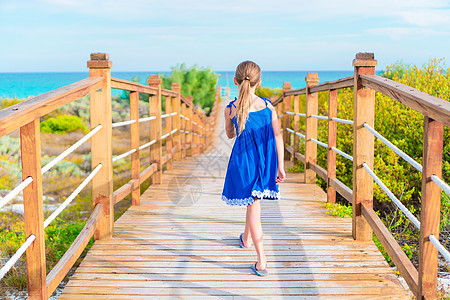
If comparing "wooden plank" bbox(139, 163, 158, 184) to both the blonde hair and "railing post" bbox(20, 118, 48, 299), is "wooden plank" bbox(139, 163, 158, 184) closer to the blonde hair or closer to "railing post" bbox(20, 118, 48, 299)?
the blonde hair

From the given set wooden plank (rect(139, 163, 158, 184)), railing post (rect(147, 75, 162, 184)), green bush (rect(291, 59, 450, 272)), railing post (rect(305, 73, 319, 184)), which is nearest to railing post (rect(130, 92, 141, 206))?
wooden plank (rect(139, 163, 158, 184))

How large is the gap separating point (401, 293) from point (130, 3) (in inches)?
2586

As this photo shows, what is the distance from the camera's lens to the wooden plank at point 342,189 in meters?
3.81

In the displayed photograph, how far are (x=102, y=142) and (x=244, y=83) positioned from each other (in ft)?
4.10

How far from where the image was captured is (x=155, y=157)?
5742 millimetres

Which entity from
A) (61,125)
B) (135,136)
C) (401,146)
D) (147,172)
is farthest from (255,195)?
(61,125)

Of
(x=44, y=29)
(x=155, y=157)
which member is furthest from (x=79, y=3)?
(x=155, y=157)

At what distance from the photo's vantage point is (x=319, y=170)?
5.21 metres

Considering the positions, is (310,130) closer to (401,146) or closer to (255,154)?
(401,146)

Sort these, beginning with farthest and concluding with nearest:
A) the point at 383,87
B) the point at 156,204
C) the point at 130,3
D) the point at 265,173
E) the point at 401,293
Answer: the point at 130,3
the point at 156,204
the point at 265,173
the point at 383,87
the point at 401,293

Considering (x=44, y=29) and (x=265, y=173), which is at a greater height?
(x=44, y=29)

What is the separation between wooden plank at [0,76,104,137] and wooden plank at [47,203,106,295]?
89 centimetres

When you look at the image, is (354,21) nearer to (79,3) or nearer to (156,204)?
(79,3)

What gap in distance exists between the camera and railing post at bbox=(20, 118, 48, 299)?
206cm
